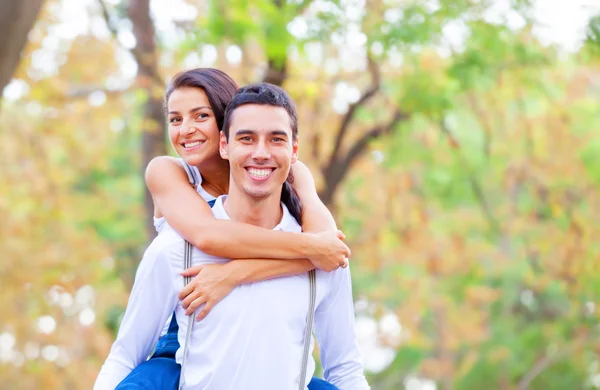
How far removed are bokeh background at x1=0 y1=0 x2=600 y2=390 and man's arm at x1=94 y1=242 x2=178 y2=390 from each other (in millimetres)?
6546

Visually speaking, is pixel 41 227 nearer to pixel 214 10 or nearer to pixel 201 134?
pixel 214 10

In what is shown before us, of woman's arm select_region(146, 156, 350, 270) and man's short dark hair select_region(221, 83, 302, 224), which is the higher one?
man's short dark hair select_region(221, 83, 302, 224)

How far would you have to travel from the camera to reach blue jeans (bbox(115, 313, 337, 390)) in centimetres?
297

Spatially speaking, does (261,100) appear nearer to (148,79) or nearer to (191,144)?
(191,144)

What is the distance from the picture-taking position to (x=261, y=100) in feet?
10.1

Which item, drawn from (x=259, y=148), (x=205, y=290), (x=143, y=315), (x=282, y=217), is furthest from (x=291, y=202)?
(x=143, y=315)

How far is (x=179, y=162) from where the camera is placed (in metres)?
3.64

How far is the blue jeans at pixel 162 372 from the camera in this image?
2.97m

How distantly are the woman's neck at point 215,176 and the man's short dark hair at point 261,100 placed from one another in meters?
0.43

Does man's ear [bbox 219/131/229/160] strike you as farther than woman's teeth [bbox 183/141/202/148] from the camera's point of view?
No

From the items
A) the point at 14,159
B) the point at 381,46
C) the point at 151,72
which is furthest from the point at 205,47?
the point at 14,159

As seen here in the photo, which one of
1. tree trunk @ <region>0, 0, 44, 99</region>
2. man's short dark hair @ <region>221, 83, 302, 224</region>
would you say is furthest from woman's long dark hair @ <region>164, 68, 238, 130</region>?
tree trunk @ <region>0, 0, 44, 99</region>

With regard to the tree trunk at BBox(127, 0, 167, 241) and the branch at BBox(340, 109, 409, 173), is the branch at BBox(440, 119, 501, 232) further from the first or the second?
the tree trunk at BBox(127, 0, 167, 241)

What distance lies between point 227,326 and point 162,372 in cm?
24
